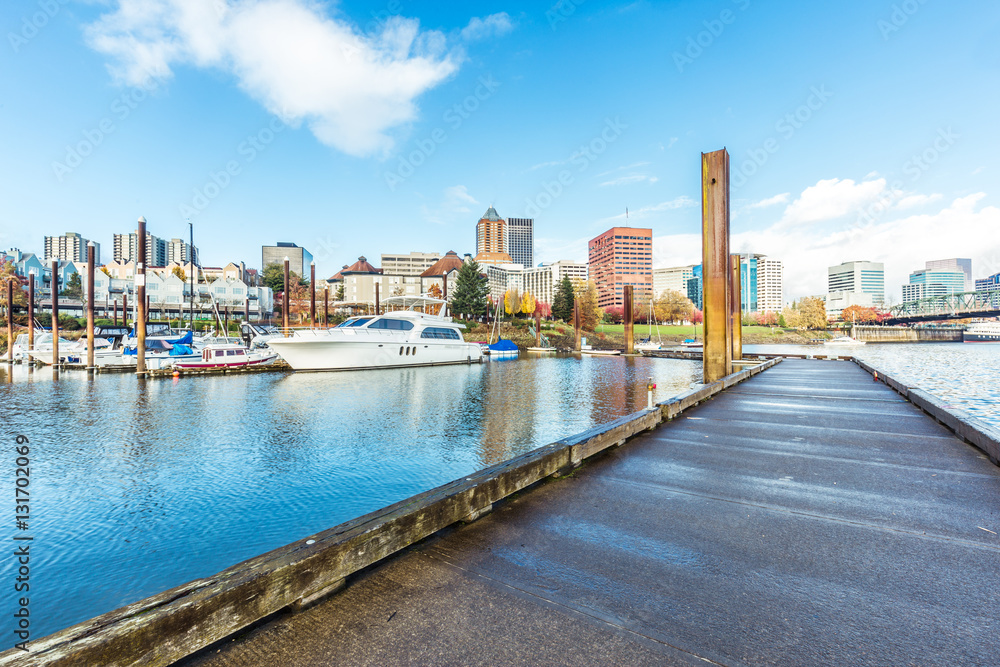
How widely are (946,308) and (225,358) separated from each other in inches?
6224

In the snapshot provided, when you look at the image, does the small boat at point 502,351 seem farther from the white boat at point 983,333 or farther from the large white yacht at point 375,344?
the white boat at point 983,333

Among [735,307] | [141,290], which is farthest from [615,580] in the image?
[735,307]

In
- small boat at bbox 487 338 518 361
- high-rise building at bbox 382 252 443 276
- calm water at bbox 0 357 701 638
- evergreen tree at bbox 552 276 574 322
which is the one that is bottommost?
calm water at bbox 0 357 701 638

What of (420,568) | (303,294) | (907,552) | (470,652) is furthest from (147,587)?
(303,294)

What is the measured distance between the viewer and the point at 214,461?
9.09 meters

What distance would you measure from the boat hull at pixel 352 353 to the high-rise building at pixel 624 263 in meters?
147

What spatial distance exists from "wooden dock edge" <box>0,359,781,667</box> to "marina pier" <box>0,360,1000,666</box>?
0.01 m

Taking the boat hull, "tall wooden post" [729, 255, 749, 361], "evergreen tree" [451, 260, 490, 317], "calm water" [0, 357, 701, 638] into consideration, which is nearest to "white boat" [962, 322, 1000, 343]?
"evergreen tree" [451, 260, 490, 317]

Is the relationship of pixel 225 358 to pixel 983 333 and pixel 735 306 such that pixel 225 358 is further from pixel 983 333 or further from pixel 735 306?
pixel 983 333

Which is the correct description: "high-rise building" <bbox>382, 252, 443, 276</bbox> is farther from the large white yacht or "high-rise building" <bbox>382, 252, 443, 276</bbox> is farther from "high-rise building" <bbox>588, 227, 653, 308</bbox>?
the large white yacht

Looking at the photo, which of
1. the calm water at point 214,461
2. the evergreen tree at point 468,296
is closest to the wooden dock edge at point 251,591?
the calm water at point 214,461

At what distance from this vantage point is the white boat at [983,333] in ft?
357

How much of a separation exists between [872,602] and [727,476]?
260 cm

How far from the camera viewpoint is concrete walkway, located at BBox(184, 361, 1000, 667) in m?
2.27
